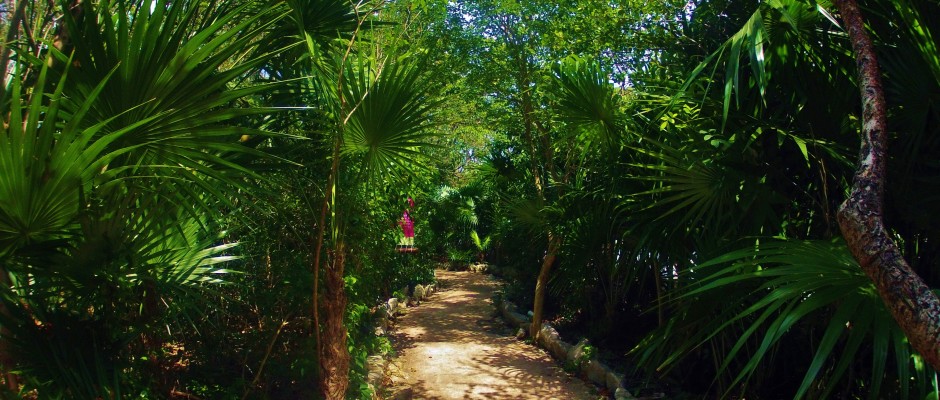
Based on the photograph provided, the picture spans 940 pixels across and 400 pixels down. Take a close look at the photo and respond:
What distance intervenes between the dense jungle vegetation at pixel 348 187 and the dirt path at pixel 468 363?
0.80 meters

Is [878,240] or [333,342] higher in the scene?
[878,240]

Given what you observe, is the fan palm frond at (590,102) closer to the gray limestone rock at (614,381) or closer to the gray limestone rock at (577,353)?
the gray limestone rock at (614,381)

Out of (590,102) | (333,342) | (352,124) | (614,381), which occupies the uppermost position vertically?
(590,102)

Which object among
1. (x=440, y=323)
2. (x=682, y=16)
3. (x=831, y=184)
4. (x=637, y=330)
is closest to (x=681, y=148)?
(x=831, y=184)

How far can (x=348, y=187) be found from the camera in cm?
394

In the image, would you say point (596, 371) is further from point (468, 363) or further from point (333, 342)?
point (333, 342)

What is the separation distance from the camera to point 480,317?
10484 millimetres

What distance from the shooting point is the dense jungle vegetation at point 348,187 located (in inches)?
80.7

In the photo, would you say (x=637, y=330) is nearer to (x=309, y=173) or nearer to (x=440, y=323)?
(x=440, y=323)

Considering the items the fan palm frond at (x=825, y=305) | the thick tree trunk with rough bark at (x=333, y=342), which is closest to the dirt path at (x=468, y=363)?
the thick tree trunk with rough bark at (x=333, y=342)

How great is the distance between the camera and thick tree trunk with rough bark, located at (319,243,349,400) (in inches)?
133

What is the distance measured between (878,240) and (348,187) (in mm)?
2930

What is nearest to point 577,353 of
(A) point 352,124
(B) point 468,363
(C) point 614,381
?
(C) point 614,381

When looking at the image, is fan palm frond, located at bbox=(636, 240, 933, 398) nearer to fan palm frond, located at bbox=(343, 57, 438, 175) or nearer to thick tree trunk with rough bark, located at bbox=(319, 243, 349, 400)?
fan palm frond, located at bbox=(343, 57, 438, 175)
